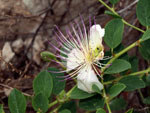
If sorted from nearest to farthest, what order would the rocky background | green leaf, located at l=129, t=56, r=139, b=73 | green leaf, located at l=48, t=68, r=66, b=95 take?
green leaf, located at l=48, t=68, r=66, b=95
green leaf, located at l=129, t=56, r=139, b=73
the rocky background

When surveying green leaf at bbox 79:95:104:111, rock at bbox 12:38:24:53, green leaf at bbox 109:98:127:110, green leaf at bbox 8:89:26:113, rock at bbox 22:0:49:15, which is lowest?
green leaf at bbox 109:98:127:110

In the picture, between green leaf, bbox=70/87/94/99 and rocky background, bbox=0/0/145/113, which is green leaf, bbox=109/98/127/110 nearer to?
rocky background, bbox=0/0/145/113

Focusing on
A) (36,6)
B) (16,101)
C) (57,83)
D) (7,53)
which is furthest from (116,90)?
(36,6)

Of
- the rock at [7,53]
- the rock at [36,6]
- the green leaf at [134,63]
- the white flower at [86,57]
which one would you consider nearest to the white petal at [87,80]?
the white flower at [86,57]

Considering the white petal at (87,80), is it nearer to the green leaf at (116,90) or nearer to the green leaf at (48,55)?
the green leaf at (116,90)

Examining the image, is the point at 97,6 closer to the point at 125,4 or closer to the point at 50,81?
the point at 125,4

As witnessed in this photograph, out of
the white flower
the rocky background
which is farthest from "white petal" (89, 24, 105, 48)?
the rocky background
